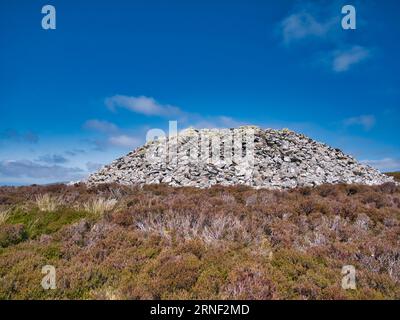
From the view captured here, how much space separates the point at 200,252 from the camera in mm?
7262

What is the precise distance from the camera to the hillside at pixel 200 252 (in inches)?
231

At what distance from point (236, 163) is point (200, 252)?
18661mm

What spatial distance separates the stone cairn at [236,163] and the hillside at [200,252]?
1101cm
